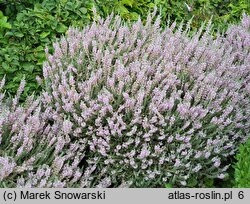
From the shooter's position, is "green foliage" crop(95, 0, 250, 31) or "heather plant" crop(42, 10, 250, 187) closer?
"heather plant" crop(42, 10, 250, 187)

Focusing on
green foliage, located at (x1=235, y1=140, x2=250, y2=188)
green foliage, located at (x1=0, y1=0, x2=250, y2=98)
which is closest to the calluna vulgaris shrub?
green foliage, located at (x1=235, y1=140, x2=250, y2=188)

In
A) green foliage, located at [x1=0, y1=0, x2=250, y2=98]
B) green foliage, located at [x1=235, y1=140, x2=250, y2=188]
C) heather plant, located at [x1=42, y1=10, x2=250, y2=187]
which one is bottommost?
green foliage, located at [x1=235, y1=140, x2=250, y2=188]

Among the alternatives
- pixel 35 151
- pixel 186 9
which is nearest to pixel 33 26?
pixel 35 151

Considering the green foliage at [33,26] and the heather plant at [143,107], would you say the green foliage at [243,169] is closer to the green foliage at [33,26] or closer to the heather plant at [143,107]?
the heather plant at [143,107]

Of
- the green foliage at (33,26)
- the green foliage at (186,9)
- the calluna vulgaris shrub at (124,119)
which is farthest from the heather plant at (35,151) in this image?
the green foliage at (186,9)

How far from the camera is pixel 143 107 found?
3160 mm

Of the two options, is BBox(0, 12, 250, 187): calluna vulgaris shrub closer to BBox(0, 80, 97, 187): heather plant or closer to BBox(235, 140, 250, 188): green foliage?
BBox(0, 80, 97, 187): heather plant

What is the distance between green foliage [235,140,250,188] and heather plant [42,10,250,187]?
10 cm

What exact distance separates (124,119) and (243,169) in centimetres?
86

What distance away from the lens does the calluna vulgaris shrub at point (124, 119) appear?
3.08 meters

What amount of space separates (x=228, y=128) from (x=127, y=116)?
76 centimetres

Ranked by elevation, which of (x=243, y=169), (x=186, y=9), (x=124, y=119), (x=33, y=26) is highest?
(x=186, y=9)

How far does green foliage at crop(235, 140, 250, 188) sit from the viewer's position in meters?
3.02

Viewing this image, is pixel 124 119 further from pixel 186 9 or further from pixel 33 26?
pixel 186 9
